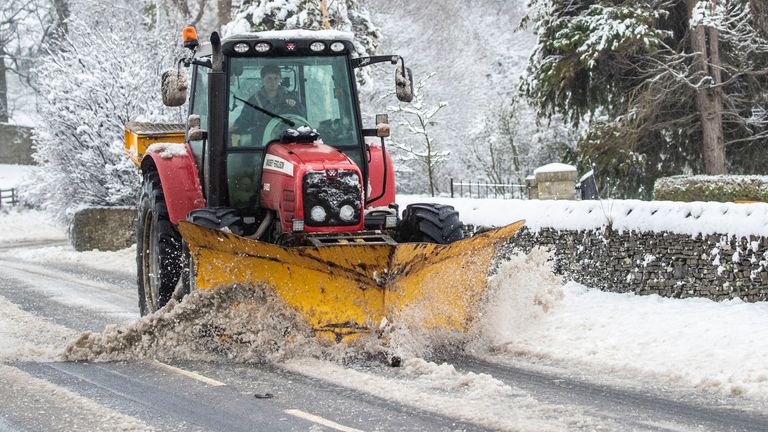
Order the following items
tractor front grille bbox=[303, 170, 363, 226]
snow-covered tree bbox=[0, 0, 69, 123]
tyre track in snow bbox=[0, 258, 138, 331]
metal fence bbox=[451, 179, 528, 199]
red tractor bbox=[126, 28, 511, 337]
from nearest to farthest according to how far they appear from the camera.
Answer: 1. red tractor bbox=[126, 28, 511, 337]
2. tractor front grille bbox=[303, 170, 363, 226]
3. tyre track in snow bbox=[0, 258, 138, 331]
4. metal fence bbox=[451, 179, 528, 199]
5. snow-covered tree bbox=[0, 0, 69, 123]

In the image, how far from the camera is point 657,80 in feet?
66.3

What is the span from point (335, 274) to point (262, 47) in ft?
7.49

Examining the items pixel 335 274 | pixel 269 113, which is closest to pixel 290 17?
pixel 269 113

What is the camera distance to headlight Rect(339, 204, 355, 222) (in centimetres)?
791

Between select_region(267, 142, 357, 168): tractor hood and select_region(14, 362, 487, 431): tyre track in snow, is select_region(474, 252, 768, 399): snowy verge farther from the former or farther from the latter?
select_region(14, 362, 487, 431): tyre track in snow

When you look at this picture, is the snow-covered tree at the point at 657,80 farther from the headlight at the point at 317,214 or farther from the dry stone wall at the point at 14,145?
the dry stone wall at the point at 14,145

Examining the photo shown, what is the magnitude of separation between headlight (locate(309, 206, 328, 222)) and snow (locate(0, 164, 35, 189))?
39.9 meters

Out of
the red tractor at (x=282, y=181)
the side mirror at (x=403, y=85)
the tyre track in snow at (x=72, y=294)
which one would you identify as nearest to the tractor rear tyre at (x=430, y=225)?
the red tractor at (x=282, y=181)

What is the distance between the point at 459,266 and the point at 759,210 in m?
3.17

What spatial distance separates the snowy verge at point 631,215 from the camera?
9.61 m

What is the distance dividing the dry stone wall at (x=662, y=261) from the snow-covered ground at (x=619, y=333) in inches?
6.0

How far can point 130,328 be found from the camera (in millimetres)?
7910

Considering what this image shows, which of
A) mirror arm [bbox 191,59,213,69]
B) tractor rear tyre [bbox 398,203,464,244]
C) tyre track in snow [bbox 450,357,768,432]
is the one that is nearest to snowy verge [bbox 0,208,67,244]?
mirror arm [bbox 191,59,213,69]

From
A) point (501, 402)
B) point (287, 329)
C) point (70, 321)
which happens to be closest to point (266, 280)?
point (287, 329)
